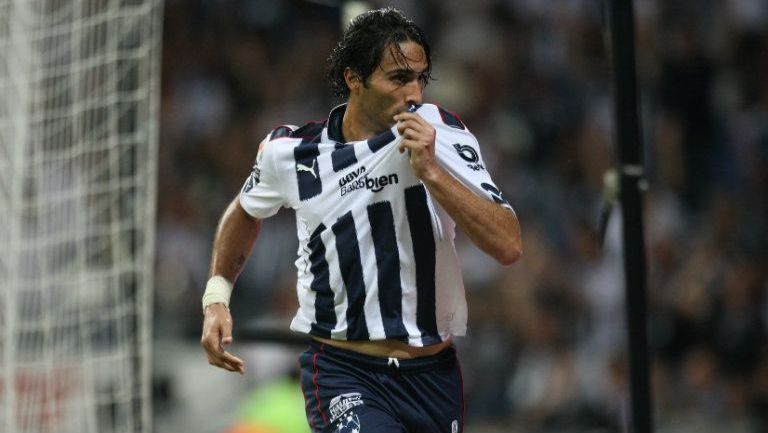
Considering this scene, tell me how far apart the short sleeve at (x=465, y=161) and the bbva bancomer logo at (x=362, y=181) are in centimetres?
20

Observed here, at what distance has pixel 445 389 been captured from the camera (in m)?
4.35

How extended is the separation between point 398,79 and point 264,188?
0.72 metres

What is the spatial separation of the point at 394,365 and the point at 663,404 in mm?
5654

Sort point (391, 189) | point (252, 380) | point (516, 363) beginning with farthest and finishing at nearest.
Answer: point (516, 363) < point (252, 380) < point (391, 189)

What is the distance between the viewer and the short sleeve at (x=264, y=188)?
178 inches

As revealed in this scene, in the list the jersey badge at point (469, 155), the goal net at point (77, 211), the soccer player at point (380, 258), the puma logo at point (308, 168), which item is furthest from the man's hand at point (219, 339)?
the goal net at point (77, 211)

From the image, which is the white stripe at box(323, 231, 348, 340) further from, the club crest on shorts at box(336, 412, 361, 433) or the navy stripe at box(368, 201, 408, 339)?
the club crest on shorts at box(336, 412, 361, 433)

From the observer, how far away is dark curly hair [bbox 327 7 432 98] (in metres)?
4.23

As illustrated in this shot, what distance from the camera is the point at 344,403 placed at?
4.21 m

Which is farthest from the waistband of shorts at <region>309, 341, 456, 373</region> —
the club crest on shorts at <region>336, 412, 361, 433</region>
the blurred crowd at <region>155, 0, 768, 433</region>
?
the blurred crowd at <region>155, 0, 768, 433</region>

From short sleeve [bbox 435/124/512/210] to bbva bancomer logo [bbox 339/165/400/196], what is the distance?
197 millimetres

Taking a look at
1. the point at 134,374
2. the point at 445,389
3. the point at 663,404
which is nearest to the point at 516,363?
the point at 663,404

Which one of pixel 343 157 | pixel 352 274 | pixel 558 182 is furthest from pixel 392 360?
pixel 558 182

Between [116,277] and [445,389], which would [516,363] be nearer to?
[116,277]
